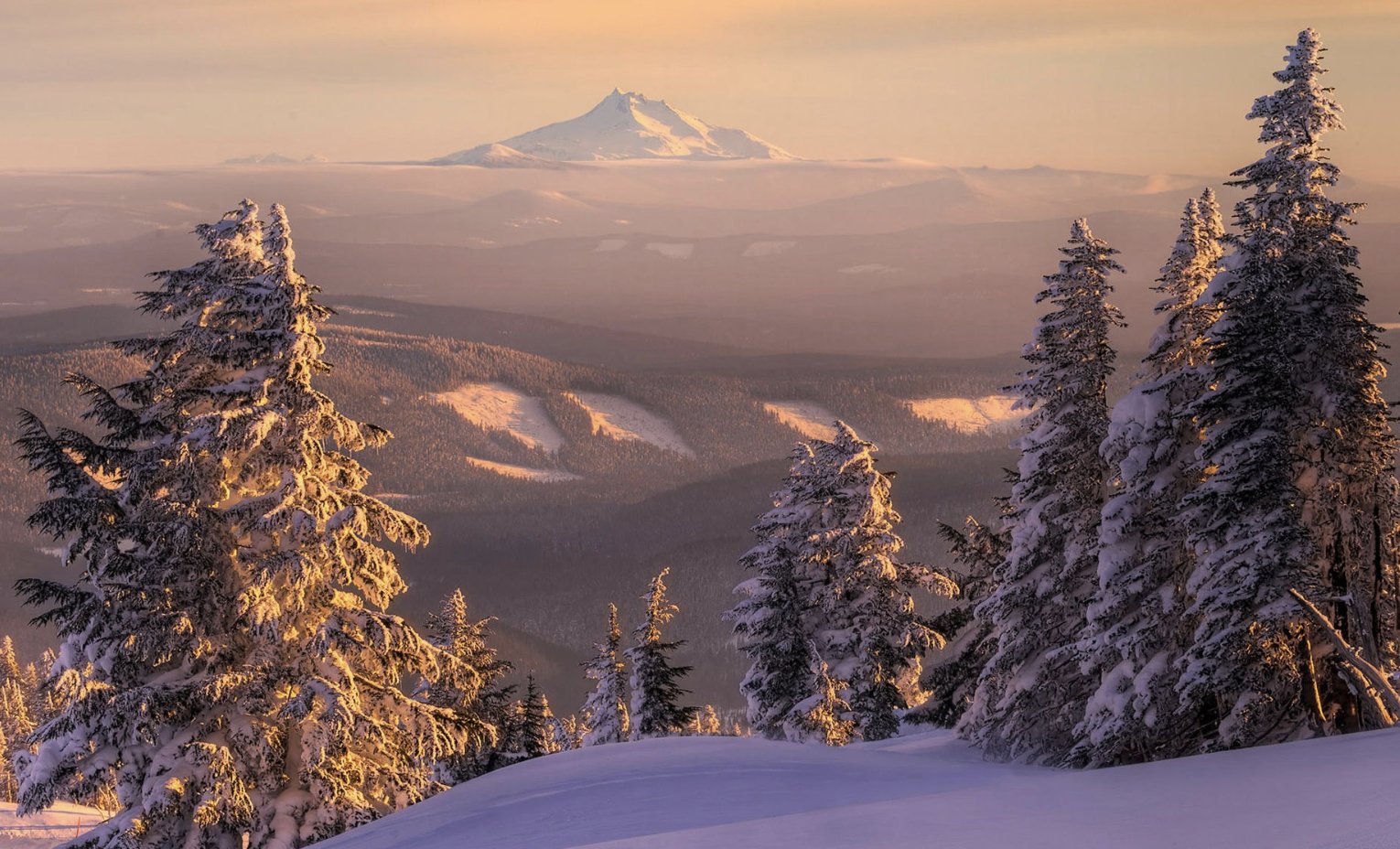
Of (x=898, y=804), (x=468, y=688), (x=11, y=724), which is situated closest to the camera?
(x=898, y=804)

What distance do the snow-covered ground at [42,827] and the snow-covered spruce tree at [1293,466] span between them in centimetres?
3189

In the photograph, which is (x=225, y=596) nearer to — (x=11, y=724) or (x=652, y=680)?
(x=652, y=680)

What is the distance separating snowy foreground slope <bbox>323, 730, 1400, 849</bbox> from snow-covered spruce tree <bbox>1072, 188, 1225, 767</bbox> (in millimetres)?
6666

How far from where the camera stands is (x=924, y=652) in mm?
37531

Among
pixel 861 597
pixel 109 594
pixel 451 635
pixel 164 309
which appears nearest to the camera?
pixel 109 594

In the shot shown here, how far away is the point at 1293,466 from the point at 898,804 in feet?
41.0

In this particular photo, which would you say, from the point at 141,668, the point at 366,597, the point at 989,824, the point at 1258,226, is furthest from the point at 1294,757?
the point at 141,668

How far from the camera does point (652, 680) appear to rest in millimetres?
44656

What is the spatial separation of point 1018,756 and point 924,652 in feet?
25.0

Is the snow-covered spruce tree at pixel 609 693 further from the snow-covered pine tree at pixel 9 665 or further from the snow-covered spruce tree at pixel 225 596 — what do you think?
the snow-covered pine tree at pixel 9 665

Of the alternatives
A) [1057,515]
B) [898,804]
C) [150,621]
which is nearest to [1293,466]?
[1057,515]

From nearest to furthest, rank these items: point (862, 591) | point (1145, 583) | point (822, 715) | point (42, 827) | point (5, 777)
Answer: point (1145, 583), point (822, 715), point (862, 591), point (42, 827), point (5, 777)

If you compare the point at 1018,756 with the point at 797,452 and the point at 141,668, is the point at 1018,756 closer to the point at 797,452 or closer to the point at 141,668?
the point at 797,452

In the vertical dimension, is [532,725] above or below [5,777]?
above
